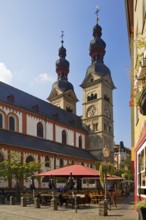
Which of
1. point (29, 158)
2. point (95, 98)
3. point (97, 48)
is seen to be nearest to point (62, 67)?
point (97, 48)

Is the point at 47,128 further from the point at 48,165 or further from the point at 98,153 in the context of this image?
the point at 98,153

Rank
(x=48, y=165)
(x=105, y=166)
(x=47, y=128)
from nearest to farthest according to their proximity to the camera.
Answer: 1. (x=105, y=166)
2. (x=48, y=165)
3. (x=47, y=128)

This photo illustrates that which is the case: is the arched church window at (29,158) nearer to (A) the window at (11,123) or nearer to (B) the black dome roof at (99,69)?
(A) the window at (11,123)

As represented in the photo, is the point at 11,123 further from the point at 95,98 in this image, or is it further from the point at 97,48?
the point at 97,48

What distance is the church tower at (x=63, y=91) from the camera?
205ft

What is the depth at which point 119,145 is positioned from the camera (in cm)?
10894

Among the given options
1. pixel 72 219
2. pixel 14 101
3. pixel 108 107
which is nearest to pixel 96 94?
pixel 108 107

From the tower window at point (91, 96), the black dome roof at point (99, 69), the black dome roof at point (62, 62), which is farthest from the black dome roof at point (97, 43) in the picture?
the tower window at point (91, 96)

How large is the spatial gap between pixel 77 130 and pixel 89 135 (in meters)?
3.24

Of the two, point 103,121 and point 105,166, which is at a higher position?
point 103,121

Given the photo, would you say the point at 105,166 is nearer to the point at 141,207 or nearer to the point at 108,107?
the point at 141,207

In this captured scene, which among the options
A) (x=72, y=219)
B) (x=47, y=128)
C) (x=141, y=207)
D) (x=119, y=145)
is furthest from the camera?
(x=119, y=145)

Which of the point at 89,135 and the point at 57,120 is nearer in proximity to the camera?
the point at 57,120

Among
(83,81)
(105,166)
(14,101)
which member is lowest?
(105,166)
